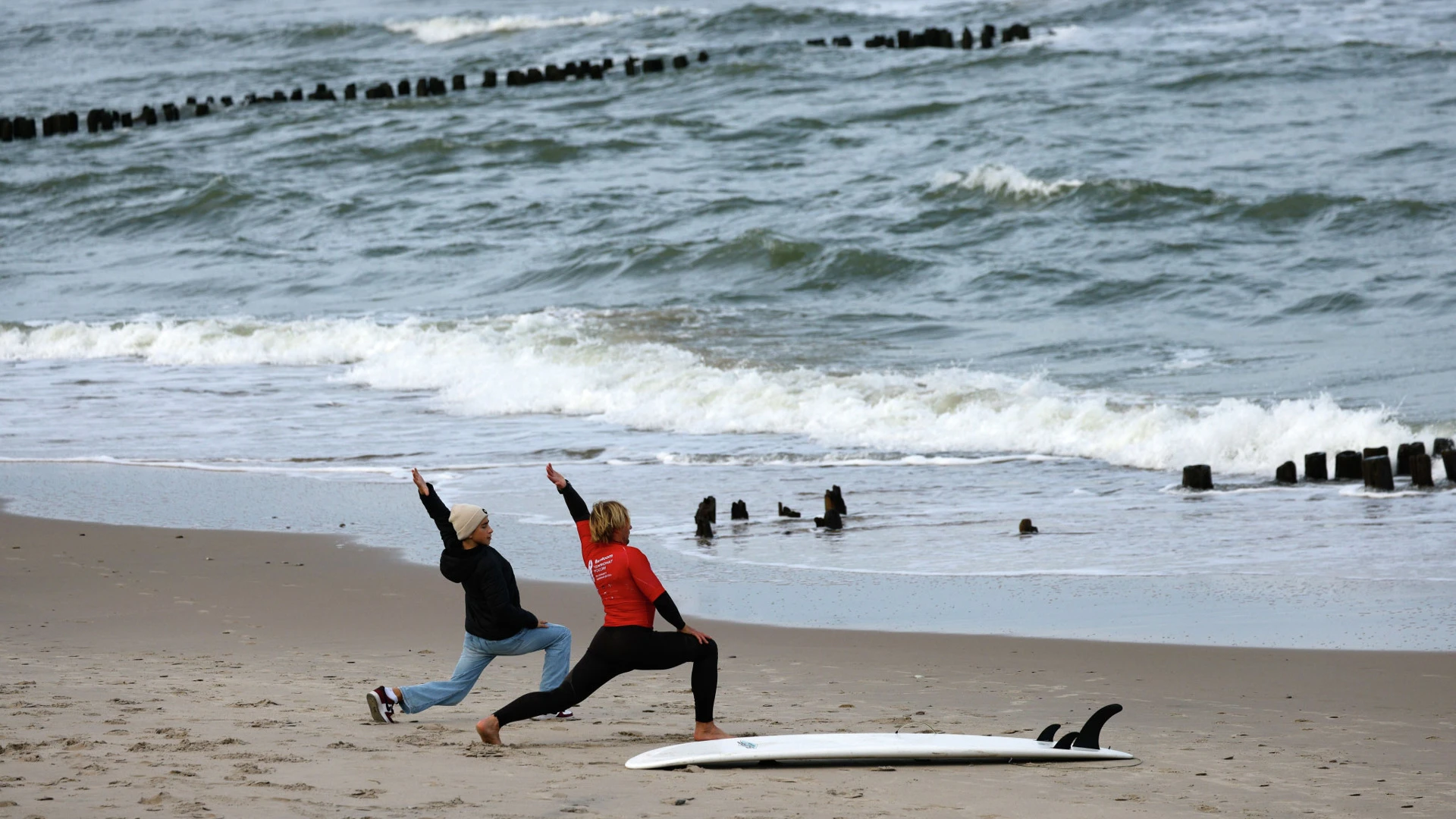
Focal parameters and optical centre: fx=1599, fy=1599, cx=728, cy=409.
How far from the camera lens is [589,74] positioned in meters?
39.9

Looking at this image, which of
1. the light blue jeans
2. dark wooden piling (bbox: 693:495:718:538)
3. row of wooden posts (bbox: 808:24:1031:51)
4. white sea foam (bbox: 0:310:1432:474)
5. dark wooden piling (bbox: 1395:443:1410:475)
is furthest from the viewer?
row of wooden posts (bbox: 808:24:1031:51)

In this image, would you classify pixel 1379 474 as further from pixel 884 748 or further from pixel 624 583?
pixel 624 583

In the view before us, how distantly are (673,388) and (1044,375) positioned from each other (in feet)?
11.7

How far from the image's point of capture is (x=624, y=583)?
5.93 metres

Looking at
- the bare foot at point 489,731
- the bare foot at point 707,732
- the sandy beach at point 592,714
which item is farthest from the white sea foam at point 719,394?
the bare foot at point 489,731

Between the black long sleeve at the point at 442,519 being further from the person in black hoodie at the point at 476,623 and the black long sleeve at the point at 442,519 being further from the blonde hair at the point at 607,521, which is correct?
the blonde hair at the point at 607,521

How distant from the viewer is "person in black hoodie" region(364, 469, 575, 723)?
20.2 feet

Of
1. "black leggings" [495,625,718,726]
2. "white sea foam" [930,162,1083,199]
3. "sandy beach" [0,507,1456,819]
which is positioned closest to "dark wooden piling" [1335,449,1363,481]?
"sandy beach" [0,507,1456,819]

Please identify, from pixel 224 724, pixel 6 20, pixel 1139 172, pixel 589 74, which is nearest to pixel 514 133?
pixel 589 74

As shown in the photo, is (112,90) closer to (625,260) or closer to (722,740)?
(625,260)

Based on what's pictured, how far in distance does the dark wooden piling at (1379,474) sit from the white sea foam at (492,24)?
41122mm

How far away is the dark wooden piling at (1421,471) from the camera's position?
1070 cm

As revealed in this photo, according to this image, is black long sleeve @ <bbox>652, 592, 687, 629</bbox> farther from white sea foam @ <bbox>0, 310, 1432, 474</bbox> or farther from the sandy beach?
white sea foam @ <bbox>0, 310, 1432, 474</bbox>

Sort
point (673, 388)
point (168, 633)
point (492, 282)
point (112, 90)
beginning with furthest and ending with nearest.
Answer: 1. point (112, 90)
2. point (492, 282)
3. point (673, 388)
4. point (168, 633)
